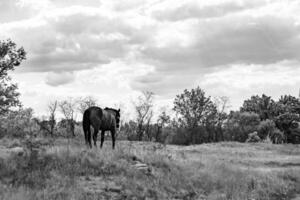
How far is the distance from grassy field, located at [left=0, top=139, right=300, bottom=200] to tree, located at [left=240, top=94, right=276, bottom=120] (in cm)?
6088

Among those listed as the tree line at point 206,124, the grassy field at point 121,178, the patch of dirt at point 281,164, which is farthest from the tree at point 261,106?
the grassy field at point 121,178

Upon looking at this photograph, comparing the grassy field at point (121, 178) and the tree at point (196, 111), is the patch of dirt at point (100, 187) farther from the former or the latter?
the tree at point (196, 111)

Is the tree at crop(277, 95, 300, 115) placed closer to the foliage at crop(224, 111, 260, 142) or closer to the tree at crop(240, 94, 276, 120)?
the tree at crop(240, 94, 276, 120)

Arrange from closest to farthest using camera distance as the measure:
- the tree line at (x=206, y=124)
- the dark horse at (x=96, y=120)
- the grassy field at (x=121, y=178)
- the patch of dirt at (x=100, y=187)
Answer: the grassy field at (x=121, y=178) → the patch of dirt at (x=100, y=187) → the dark horse at (x=96, y=120) → the tree line at (x=206, y=124)

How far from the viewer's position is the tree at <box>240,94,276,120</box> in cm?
7722

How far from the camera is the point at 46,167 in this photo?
13.8 meters

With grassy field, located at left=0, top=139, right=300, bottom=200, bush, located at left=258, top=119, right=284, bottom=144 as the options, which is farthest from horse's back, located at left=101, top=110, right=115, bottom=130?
bush, located at left=258, top=119, right=284, bottom=144

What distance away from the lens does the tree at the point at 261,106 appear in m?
77.2

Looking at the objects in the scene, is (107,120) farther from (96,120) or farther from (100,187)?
(100,187)

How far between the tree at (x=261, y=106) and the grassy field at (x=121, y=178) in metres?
60.9

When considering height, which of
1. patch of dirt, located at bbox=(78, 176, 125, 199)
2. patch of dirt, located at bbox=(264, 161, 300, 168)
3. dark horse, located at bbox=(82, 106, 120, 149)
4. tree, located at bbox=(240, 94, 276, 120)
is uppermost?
tree, located at bbox=(240, 94, 276, 120)

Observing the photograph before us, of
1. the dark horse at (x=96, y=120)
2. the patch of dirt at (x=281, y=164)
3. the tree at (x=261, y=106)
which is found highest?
the tree at (x=261, y=106)

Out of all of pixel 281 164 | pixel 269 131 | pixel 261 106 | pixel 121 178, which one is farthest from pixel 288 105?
pixel 121 178

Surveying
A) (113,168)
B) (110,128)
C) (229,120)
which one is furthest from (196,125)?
(113,168)
